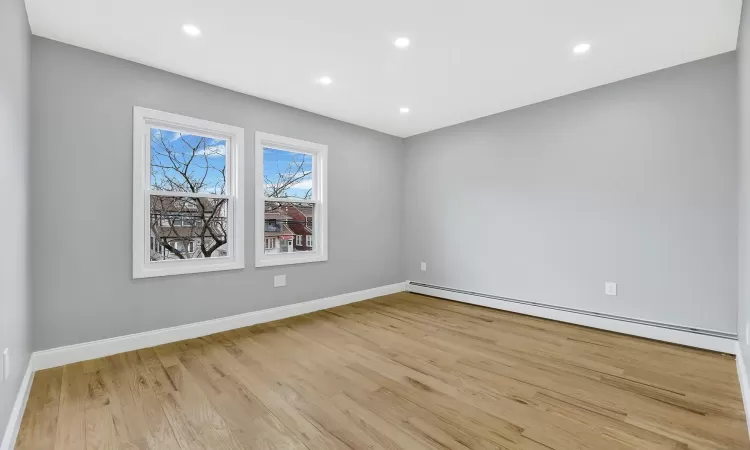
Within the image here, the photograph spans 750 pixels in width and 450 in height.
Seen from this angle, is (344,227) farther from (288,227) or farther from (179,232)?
(179,232)

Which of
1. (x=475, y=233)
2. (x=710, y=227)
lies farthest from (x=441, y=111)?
(x=710, y=227)

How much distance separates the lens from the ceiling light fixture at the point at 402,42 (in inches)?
98.3

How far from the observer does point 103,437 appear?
1654 mm

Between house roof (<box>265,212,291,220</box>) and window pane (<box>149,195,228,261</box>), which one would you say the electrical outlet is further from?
house roof (<box>265,212,291,220</box>)

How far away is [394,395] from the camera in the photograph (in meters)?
2.06

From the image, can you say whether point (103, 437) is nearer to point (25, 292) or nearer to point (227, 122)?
point (25, 292)

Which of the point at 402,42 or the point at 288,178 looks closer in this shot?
the point at 402,42

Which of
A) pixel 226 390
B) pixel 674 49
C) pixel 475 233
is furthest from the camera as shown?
pixel 475 233

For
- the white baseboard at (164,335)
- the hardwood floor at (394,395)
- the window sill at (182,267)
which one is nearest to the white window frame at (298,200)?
the window sill at (182,267)

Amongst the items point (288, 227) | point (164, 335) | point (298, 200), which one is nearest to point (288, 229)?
point (288, 227)

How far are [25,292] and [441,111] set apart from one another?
13.3 feet

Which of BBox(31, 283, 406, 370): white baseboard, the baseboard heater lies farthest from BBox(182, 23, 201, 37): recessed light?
the baseboard heater

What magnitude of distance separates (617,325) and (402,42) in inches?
129

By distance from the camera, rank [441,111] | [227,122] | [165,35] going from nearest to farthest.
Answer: [165,35]
[227,122]
[441,111]
